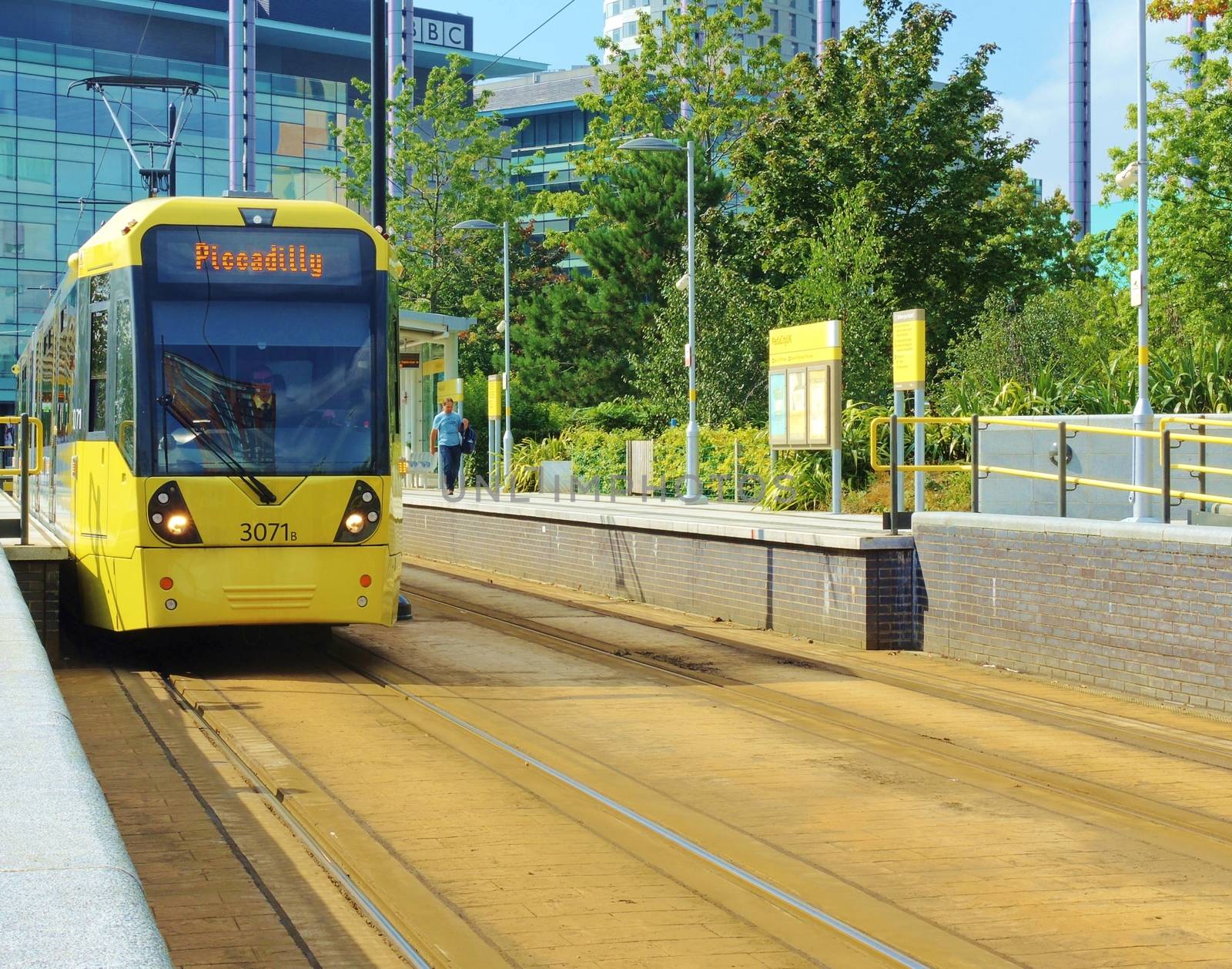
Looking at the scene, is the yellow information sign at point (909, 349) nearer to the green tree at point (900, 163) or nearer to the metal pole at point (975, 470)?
the metal pole at point (975, 470)

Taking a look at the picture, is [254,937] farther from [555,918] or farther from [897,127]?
[897,127]

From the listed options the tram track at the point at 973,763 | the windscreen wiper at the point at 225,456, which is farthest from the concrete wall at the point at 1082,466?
the windscreen wiper at the point at 225,456

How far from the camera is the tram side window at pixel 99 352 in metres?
12.6

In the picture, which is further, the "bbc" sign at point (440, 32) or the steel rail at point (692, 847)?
the "bbc" sign at point (440, 32)

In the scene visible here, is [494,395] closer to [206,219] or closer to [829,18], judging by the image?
[206,219]

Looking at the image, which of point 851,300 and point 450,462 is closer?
point 450,462

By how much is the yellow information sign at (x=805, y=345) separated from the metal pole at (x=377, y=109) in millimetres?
5032

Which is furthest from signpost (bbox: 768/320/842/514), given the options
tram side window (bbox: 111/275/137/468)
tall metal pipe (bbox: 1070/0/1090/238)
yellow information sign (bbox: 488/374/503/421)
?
tall metal pipe (bbox: 1070/0/1090/238)

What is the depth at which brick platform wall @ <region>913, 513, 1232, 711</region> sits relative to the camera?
426 inches

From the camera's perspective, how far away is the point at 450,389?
31.1m

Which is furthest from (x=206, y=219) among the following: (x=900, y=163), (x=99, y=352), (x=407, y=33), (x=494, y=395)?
(x=407, y=33)

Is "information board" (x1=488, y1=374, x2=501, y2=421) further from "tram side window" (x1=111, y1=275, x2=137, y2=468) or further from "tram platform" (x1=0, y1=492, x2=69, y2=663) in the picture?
"tram side window" (x1=111, y1=275, x2=137, y2=468)

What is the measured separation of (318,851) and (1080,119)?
85149mm

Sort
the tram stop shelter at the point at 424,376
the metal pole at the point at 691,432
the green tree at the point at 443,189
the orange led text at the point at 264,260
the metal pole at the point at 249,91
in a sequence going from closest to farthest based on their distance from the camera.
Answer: the orange led text at the point at 264,260 < the metal pole at the point at 691,432 < the tram stop shelter at the point at 424,376 < the green tree at the point at 443,189 < the metal pole at the point at 249,91
